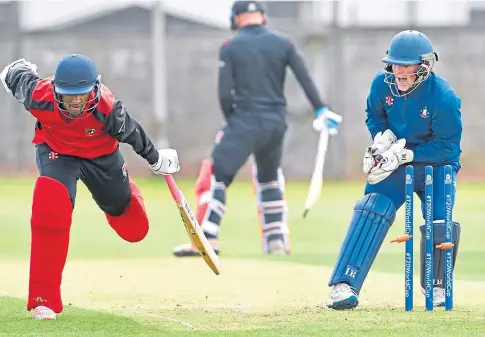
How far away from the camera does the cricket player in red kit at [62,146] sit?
6.65m

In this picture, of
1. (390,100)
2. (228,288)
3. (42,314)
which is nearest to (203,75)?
(228,288)

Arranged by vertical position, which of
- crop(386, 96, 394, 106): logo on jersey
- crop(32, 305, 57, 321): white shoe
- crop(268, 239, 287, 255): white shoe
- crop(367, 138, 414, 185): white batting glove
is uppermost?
crop(386, 96, 394, 106): logo on jersey

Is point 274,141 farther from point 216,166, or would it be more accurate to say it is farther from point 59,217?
point 59,217

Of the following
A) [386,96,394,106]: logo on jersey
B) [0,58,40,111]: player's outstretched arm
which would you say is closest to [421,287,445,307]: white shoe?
[386,96,394,106]: logo on jersey

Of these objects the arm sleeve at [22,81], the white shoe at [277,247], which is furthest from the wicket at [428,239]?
the white shoe at [277,247]

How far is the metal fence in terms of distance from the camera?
818 inches

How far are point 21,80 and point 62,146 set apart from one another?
1.48 feet

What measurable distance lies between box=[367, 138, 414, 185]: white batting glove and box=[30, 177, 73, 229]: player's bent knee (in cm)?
166

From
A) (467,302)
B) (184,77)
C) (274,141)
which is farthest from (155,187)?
(467,302)

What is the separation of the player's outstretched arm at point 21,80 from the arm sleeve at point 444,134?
212 centimetres

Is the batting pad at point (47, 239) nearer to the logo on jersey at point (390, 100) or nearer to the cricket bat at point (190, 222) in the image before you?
the cricket bat at point (190, 222)

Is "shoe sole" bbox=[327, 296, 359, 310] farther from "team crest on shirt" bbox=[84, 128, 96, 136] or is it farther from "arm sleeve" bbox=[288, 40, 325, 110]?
"arm sleeve" bbox=[288, 40, 325, 110]

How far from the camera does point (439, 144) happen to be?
22.8 ft

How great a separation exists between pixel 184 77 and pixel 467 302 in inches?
557
